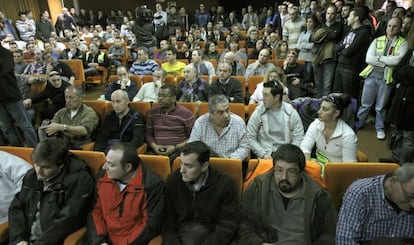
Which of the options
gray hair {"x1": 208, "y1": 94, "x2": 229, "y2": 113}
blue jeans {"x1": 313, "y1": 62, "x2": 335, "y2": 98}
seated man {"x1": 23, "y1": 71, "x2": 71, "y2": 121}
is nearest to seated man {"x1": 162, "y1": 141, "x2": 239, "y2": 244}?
gray hair {"x1": 208, "y1": 94, "x2": 229, "y2": 113}

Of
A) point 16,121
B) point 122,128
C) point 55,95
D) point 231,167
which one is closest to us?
point 231,167

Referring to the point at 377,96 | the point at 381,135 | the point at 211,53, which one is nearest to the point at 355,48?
the point at 377,96

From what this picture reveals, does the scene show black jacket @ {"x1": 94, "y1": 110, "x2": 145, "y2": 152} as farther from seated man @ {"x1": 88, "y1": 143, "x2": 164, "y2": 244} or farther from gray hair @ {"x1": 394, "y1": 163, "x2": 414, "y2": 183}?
gray hair @ {"x1": 394, "y1": 163, "x2": 414, "y2": 183}

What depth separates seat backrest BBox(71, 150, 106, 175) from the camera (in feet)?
7.37

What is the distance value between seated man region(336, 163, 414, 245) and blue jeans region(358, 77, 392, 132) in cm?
265

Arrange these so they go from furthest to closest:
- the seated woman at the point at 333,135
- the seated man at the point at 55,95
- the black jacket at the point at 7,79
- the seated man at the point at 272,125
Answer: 1. the seated man at the point at 55,95
2. the black jacket at the point at 7,79
3. the seated man at the point at 272,125
4. the seated woman at the point at 333,135

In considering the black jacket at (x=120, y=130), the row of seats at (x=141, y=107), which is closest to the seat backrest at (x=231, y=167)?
the black jacket at (x=120, y=130)

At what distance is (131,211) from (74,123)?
1.51 meters

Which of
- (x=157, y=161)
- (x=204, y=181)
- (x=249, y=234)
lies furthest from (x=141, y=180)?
(x=249, y=234)

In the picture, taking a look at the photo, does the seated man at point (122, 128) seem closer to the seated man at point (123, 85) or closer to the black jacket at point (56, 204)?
the black jacket at point (56, 204)

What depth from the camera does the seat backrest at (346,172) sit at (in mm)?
1988

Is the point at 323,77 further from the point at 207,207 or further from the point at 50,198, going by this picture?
the point at 50,198

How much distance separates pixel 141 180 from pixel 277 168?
79 cm

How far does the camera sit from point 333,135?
246 centimetres
